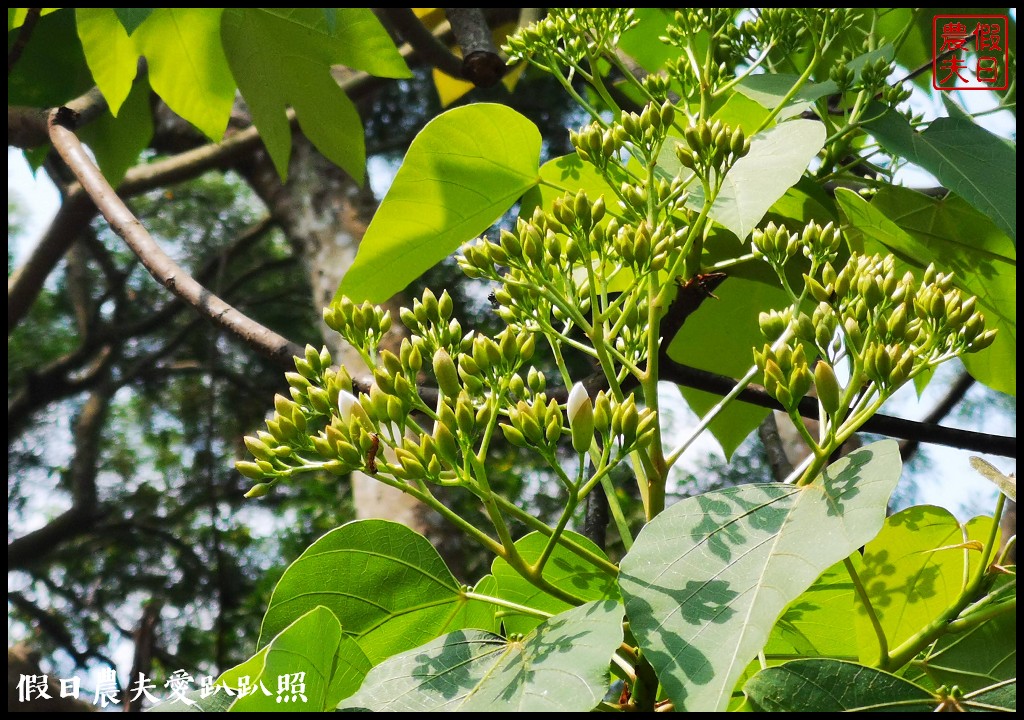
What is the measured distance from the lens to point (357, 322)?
577mm

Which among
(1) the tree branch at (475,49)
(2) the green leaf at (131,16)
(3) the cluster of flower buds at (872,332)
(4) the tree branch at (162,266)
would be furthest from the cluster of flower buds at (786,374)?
(1) the tree branch at (475,49)

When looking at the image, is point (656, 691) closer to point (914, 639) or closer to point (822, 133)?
point (914, 639)

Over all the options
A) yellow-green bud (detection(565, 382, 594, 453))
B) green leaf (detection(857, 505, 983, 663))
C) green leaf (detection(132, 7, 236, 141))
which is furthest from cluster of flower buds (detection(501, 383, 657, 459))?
green leaf (detection(132, 7, 236, 141))

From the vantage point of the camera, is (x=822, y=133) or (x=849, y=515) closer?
(x=849, y=515)

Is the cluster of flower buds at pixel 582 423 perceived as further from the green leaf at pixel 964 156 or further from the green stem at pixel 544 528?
the green leaf at pixel 964 156

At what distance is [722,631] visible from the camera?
39 cm

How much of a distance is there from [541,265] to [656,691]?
0.81 ft

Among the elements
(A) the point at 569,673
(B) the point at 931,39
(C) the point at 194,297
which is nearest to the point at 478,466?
(A) the point at 569,673

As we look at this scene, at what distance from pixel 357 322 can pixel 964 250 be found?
1.75ft

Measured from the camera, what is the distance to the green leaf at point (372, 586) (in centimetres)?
51

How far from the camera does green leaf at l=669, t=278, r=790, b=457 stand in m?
0.84

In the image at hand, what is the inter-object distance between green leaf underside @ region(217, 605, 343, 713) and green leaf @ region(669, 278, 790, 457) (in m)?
0.50

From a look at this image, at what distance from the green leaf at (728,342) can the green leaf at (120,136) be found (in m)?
0.93

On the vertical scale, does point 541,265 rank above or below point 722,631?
above
